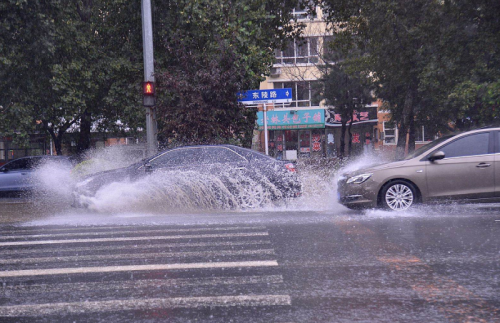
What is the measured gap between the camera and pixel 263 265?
5.54 metres

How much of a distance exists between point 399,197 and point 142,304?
22.5 ft

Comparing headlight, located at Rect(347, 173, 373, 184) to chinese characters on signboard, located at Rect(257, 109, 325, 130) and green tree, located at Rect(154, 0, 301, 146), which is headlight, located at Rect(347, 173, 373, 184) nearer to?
green tree, located at Rect(154, 0, 301, 146)

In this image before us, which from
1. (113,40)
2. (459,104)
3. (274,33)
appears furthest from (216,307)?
(459,104)

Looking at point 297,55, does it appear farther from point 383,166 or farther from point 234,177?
point 383,166

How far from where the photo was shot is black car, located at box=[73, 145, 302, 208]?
37.7 feet

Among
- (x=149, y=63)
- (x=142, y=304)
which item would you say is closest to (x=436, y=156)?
(x=142, y=304)

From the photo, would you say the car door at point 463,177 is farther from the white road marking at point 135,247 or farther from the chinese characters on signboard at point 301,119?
the chinese characters on signboard at point 301,119

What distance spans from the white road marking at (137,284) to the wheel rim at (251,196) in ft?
21.3

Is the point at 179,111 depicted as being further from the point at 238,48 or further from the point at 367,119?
the point at 367,119

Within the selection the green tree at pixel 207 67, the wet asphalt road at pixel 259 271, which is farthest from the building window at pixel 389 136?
the wet asphalt road at pixel 259 271

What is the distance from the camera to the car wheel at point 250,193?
11.5 meters

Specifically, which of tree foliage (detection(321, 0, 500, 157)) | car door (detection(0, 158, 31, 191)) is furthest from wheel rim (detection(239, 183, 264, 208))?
tree foliage (detection(321, 0, 500, 157))

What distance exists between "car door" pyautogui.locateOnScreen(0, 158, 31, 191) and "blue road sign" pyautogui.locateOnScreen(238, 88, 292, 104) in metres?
8.24

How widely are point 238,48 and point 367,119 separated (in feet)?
89.4
